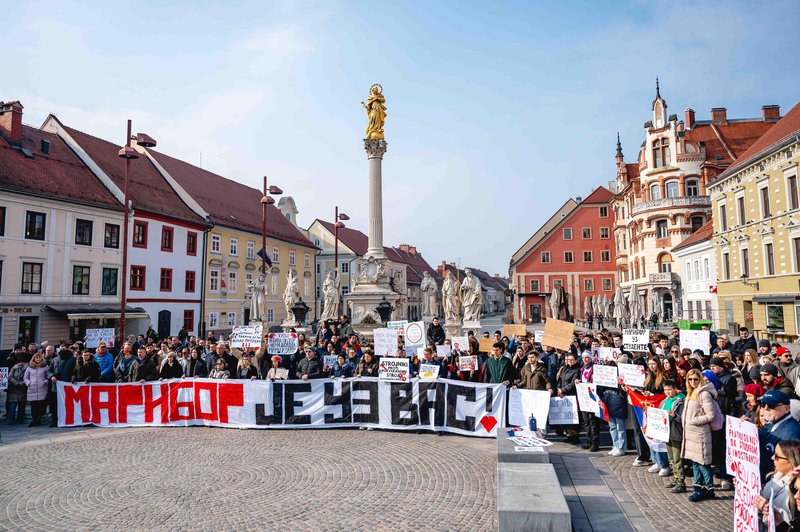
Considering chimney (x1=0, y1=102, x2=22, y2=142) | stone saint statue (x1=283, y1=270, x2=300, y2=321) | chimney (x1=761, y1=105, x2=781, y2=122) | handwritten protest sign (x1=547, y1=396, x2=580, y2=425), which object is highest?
chimney (x1=761, y1=105, x2=781, y2=122)

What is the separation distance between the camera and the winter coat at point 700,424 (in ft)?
21.3

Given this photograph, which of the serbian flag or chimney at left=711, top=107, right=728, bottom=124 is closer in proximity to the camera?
the serbian flag

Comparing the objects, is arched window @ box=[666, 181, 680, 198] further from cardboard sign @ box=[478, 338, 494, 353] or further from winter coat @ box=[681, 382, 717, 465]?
winter coat @ box=[681, 382, 717, 465]

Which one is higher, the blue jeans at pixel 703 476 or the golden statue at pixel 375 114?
the golden statue at pixel 375 114

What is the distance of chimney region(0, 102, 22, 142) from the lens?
29.8 meters

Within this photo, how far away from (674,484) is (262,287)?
2534 centimetres

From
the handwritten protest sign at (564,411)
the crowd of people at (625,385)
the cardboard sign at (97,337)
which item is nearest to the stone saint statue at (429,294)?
the crowd of people at (625,385)

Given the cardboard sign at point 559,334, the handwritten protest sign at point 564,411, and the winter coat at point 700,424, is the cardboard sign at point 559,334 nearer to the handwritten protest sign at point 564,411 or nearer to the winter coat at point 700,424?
the handwritten protest sign at point 564,411

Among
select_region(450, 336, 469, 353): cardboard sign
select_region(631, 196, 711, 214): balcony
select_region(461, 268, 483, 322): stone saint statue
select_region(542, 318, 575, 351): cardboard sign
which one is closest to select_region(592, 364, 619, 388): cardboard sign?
select_region(542, 318, 575, 351): cardboard sign

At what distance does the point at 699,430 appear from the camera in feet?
21.6

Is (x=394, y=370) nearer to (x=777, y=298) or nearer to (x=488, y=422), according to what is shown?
(x=488, y=422)

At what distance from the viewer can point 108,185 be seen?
1305 inches

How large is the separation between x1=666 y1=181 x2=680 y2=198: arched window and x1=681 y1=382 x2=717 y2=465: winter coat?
4517 cm

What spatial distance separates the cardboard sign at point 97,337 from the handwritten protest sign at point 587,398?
15.9 meters
